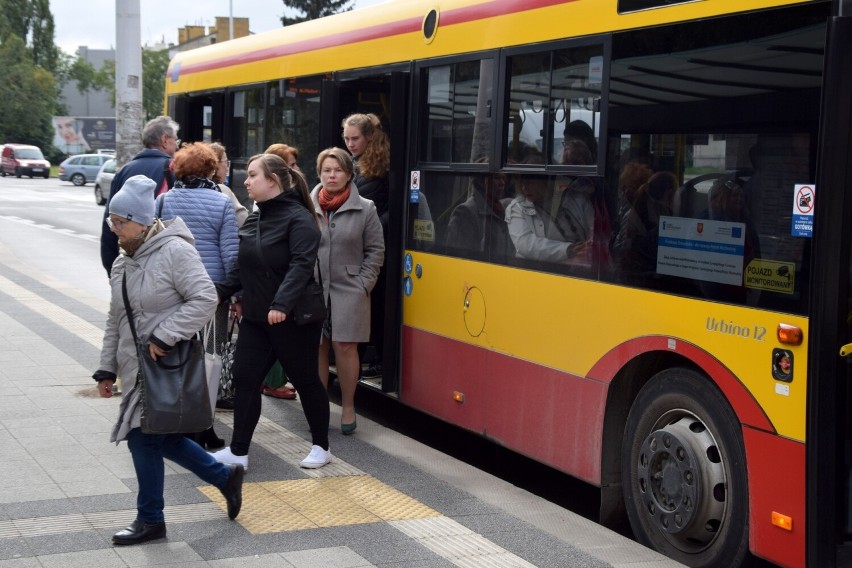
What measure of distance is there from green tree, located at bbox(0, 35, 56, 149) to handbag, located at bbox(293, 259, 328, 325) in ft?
272

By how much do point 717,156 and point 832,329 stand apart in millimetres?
934

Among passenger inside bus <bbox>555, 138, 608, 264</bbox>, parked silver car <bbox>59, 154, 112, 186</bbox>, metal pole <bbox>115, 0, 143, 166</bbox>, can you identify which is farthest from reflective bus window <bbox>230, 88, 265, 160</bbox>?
parked silver car <bbox>59, 154, 112, 186</bbox>

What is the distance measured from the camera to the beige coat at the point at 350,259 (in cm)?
750

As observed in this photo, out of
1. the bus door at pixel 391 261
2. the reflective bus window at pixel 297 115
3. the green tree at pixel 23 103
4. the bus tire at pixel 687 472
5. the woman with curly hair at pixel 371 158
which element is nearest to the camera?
the bus tire at pixel 687 472

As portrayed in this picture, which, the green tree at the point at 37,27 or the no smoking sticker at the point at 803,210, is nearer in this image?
the no smoking sticker at the point at 803,210

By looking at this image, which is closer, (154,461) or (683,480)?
(683,480)

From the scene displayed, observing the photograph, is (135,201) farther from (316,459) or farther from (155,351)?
(316,459)

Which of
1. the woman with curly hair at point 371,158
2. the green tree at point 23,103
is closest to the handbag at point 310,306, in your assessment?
the woman with curly hair at point 371,158

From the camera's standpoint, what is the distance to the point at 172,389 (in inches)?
206

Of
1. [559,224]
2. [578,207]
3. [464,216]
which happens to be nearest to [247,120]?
[464,216]

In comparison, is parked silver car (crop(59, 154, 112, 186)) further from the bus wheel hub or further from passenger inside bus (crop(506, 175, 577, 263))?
the bus wheel hub

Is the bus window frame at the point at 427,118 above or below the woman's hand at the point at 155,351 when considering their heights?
above

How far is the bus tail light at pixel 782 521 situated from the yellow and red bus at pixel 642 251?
0.01 m

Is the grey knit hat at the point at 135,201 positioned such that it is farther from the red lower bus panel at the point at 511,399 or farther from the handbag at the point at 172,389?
the red lower bus panel at the point at 511,399
